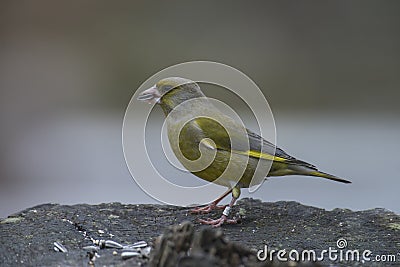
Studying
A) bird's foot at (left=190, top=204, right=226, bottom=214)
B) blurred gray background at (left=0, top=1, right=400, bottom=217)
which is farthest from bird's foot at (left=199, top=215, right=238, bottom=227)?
blurred gray background at (left=0, top=1, right=400, bottom=217)

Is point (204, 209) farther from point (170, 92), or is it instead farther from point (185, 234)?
point (185, 234)

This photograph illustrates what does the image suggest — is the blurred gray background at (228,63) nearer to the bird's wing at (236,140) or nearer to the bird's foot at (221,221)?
the bird's wing at (236,140)

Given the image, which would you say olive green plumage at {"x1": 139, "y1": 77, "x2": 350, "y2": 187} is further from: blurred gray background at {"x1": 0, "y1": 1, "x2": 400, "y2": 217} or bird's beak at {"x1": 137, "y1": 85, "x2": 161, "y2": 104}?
blurred gray background at {"x1": 0, "y1": 1, "x2": 400, "y2": 217}

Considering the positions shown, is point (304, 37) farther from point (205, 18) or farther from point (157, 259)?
point (157, 259)

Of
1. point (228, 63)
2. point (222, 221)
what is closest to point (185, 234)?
point (222, 221)

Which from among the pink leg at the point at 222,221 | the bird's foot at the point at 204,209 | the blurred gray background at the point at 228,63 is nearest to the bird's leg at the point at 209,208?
the bird's foot at the point at 204,209

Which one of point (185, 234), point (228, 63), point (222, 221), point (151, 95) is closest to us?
point (185, 234)
